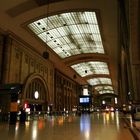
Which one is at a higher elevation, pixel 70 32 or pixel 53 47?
pixel 70 32

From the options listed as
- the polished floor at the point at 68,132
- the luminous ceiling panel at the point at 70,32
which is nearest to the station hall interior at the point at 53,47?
the luminous ceiling panel at the point at 70,32

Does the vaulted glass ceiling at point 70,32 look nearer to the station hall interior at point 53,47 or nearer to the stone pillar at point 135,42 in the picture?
the station hall interior at point 53,47

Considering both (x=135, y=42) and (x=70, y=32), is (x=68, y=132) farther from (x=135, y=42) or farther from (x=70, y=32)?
(x=70, y=32)

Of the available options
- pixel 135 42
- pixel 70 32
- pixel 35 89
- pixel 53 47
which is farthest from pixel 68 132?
pixel 53 47

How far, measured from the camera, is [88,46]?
35.7 metres

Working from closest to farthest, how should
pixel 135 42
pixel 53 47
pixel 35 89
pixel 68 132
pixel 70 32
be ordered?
pixel 68 132
pixel 135 42
pixel 70 32
pixel 35 89
pixel 53 47

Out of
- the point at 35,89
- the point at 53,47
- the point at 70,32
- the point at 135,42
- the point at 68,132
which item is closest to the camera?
the point at 68,132

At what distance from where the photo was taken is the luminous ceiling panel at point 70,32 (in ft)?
79.5

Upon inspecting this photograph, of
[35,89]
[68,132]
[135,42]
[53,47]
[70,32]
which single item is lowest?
[68,132]

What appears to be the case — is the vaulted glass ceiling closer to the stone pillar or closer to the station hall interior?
the station hall interior

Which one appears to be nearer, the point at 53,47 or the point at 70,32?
the point at 70,32

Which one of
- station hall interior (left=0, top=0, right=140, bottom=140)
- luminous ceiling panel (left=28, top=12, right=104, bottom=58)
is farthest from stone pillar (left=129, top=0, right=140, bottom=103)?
luminous ceiling panel (left=28, top=12, right=104, bottom=58)

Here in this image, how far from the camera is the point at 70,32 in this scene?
29422mm

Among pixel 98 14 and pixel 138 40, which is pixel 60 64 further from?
pixel 138 40
